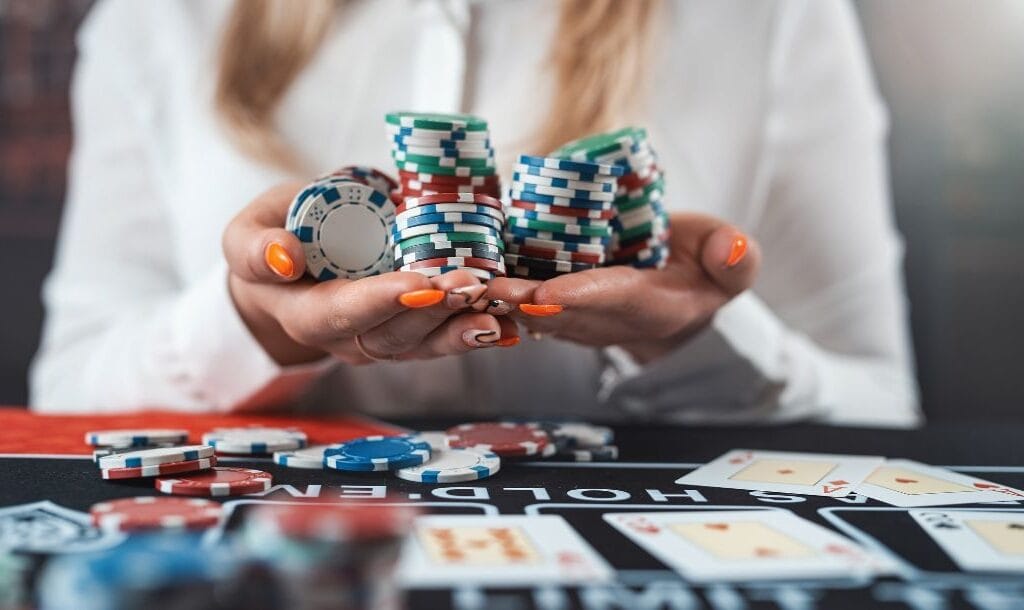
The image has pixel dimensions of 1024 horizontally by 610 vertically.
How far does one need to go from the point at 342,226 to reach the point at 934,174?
3.32m

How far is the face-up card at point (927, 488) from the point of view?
3.85 ft

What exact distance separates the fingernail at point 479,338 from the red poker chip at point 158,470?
0.35 metres

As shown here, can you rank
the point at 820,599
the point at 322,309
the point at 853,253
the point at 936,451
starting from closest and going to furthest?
the point at 820,599, the point at 322,309, the point at 936,451, the point at 853,253

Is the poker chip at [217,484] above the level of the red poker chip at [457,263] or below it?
below

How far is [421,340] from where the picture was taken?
1.24 metres

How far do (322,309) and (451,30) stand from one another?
1.21 meters

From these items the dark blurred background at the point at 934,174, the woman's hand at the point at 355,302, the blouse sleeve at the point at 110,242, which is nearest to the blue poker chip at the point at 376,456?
the woman's hand at the point at 355,302

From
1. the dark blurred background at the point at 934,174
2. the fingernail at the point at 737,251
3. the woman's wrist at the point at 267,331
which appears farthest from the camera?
the dark blurred background at the point at 934,174

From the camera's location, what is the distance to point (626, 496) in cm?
115

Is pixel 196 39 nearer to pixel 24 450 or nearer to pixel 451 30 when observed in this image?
pixel 451 30

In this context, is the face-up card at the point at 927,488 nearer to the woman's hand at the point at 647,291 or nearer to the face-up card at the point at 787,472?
the face-up card at the point at 787,472

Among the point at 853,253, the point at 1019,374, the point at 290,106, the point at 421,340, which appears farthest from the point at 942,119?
the point at 421,340

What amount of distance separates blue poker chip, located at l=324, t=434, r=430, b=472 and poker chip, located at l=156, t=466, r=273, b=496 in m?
0.11

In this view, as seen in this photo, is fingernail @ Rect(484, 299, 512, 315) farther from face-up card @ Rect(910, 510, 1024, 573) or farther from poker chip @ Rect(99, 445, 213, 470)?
face-up card @ Rect(910, 510, 1024, 573)
